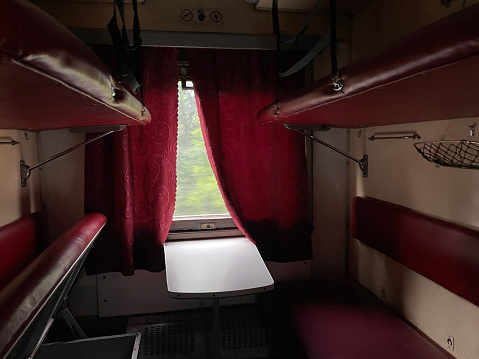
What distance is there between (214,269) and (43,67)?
176 centimetres

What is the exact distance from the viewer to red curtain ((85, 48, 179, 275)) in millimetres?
2619

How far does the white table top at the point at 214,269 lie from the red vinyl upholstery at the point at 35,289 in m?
0.56

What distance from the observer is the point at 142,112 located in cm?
167

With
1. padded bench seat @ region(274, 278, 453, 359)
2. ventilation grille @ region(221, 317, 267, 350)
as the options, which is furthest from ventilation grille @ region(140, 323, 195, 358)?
padded bench seat @ region(274, 278, 453, 359)

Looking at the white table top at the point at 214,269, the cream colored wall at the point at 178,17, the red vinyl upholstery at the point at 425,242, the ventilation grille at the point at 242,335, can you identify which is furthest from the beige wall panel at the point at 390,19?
the ventilation grille at the point at 242,335

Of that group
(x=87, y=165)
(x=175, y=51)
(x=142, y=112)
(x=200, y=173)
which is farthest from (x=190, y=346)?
(x=175, y=51)

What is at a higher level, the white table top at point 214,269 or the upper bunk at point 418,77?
the upper bunk at point 418,77

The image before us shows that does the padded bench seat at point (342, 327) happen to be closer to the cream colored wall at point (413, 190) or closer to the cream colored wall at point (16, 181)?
the cream colored wall at point (413, 190)

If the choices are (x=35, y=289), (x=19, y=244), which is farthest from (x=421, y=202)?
(x=19, y=244)

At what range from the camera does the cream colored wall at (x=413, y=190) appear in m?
1.84

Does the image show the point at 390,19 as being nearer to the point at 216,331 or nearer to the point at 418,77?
the point at 418,77

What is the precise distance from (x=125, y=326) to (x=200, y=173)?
133 cm

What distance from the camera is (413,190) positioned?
222 cm

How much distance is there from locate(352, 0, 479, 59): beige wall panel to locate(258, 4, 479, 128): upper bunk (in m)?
0.84
